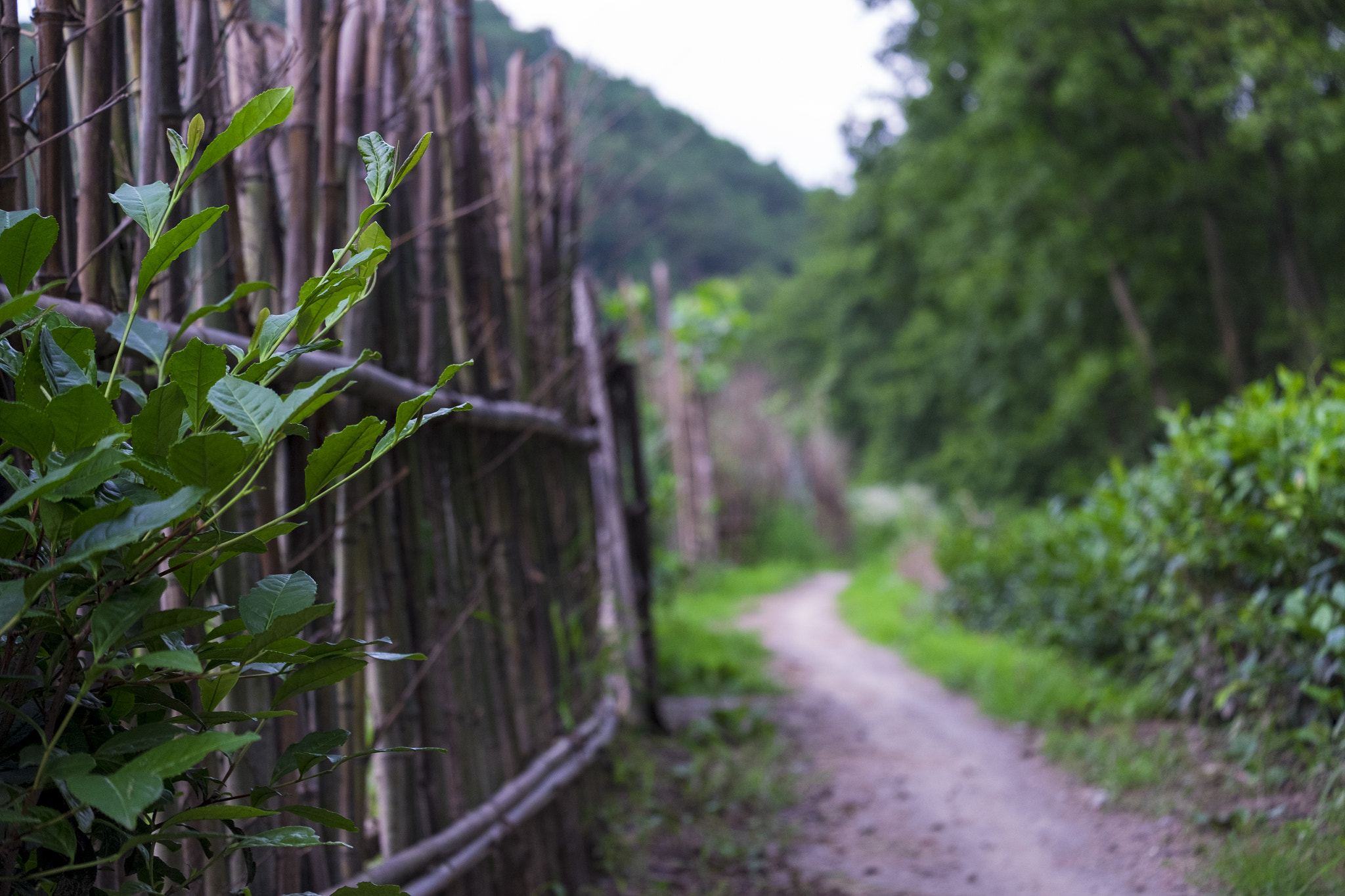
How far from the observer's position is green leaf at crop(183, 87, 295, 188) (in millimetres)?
724

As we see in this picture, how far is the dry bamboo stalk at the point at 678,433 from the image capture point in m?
12.0

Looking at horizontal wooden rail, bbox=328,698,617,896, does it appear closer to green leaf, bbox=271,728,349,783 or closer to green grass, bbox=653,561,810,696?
green leaf, bbox=271,728,349,783

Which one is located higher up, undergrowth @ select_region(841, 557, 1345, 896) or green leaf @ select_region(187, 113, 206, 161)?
green leaf @ select_region(187, 113, 206, 161)

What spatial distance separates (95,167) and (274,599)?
32.6 inches

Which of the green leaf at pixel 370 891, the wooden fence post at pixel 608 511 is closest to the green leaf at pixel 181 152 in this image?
the green leaf at pixel 370 891

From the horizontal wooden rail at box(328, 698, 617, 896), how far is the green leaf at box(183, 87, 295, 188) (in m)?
1.21

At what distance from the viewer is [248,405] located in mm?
698

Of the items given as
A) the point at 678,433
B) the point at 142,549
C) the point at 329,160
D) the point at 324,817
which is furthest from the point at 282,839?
the point at 678,433

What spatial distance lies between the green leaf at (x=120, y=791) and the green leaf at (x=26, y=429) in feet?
0.71

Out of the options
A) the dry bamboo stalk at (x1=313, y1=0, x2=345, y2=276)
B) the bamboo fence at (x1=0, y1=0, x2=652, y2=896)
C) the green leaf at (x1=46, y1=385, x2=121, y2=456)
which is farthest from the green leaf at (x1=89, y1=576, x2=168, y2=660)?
the dry bamboo stalk at (x1=313, y1=0, x2=345, y2=276)

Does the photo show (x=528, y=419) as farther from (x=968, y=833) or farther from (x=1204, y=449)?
(x=1204, y=449)

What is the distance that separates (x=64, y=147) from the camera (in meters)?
1.29

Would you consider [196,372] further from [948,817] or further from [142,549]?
[948,817]

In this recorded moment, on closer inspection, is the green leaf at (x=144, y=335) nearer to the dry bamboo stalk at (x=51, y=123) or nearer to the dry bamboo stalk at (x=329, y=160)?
the dry bamboo stalk at (x=51, y=123)
